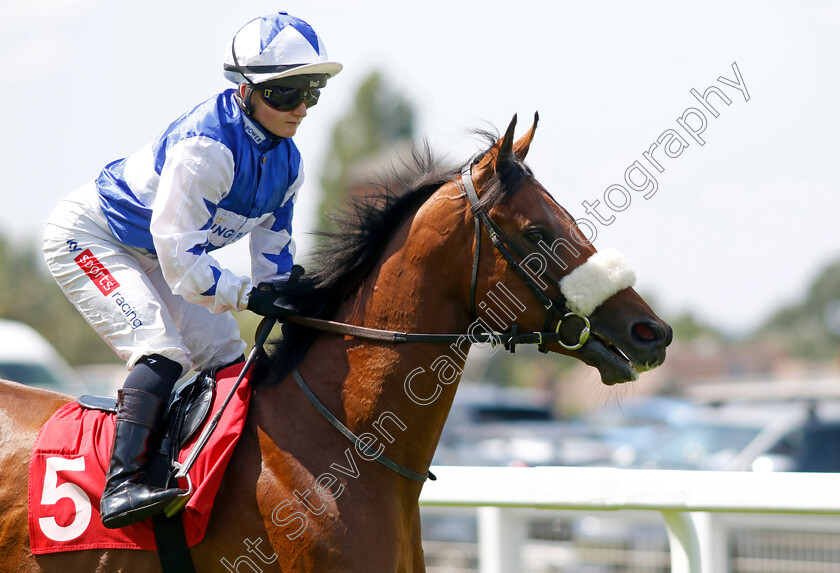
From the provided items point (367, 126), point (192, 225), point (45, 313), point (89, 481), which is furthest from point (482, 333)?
point (45, 313)

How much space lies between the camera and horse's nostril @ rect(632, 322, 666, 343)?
9.38 feet

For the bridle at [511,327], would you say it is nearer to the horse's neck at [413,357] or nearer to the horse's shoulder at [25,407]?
the horse's neck at [413,357]

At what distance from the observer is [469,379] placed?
44.0m

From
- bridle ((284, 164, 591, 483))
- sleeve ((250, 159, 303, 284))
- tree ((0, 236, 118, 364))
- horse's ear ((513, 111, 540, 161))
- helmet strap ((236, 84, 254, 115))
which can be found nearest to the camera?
bridle ((284, 164, 591, 483))

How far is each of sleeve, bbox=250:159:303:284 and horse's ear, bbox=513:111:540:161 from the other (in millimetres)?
924

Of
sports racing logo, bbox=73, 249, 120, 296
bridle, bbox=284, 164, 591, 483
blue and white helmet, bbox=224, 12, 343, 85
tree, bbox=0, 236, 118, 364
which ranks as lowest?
tree, bbox=0, 236, 118, 364

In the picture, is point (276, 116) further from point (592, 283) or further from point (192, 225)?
point (592, 283)

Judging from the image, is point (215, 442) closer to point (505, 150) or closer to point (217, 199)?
point (217, 199)

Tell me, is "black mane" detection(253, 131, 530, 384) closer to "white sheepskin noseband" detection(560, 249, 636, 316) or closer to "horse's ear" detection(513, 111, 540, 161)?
"horse's ear" detection(513, 111, 540, 161)

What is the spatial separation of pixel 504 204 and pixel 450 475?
1537 millimetres

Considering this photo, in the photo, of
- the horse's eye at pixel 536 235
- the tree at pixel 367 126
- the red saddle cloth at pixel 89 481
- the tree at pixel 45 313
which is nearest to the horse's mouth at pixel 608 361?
the horse's eye at pixel 536 235

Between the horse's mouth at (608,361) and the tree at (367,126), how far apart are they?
136ft

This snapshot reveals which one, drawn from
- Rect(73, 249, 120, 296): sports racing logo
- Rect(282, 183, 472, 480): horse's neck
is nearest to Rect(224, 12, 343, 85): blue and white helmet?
Rect(282, 183, 472, 480): horse's neck

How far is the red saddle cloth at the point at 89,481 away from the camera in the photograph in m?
2.88
